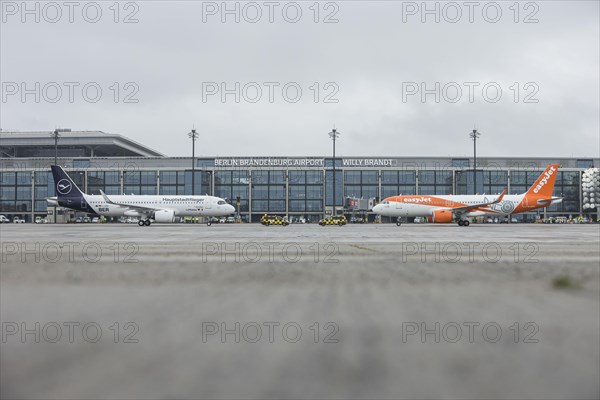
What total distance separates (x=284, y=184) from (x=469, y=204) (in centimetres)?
5244

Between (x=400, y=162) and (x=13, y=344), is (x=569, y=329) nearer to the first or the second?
(x=13, y=344)

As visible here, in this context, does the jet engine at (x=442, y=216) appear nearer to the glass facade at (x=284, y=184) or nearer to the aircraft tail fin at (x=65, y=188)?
the glass facade at (x=284, y=184)

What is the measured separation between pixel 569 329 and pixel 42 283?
883 cm

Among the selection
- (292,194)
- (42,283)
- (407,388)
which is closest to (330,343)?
(407,388)

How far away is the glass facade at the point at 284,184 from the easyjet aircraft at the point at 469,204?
41721 mm

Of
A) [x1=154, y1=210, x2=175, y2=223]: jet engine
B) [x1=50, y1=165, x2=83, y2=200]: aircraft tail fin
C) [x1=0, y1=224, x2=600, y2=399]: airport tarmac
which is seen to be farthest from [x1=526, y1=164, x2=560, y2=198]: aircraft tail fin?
[x1=50, y1=165, x2=83, y2=200]: aircraft tail fin

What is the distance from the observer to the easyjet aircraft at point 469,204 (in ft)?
190

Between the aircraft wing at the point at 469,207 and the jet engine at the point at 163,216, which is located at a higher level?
the aircraft wing at the point at 469,207

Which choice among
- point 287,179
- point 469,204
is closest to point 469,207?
point 469,204

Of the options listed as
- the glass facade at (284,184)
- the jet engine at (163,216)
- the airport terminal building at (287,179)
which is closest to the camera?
the jet engine at (163,216)

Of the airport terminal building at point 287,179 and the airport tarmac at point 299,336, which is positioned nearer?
the airport tarmac at point 299,336

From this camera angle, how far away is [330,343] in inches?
189

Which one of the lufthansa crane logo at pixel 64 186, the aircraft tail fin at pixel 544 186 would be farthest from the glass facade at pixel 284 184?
the lufthansa crane logo at pixel 64 186

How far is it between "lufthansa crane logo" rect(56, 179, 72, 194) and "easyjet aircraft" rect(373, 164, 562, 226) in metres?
40.5
